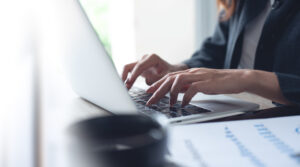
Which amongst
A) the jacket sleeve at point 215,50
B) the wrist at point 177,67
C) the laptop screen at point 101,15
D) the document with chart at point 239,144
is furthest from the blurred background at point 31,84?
the laptop screen at point 101,15

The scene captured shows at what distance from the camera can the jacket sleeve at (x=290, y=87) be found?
0.56 m

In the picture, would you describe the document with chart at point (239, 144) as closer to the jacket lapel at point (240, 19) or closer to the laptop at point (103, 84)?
the laptop at point (103, 84)

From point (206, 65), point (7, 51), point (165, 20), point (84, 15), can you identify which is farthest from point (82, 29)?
point (165, 20)

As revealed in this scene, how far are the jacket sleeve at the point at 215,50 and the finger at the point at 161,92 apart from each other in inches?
22.5

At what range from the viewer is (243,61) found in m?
1.06

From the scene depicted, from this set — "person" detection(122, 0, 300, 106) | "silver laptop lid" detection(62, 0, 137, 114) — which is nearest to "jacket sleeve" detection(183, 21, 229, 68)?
"person" detection(122, 0, 300, 106)

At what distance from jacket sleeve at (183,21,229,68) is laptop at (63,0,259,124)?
0.53 meters

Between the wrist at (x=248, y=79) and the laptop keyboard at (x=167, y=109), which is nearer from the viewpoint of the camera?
the laptop keyboard at (x=167, y=109)

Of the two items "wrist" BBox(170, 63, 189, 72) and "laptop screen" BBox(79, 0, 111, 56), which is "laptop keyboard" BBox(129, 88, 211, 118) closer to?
"wrist" BBox(170, 63, 189, 72)

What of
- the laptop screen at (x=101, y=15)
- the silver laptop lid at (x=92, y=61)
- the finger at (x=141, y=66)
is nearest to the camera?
the silver laptop lid at (x=92, y=61)

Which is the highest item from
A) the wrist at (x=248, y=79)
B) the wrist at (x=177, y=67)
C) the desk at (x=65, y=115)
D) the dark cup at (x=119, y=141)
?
the dark cup at (x=119, y=141)

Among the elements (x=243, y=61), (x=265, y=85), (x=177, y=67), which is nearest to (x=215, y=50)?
(x=243, y=61)

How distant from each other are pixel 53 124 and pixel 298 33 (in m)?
0.67

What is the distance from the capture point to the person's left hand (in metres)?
0.53
